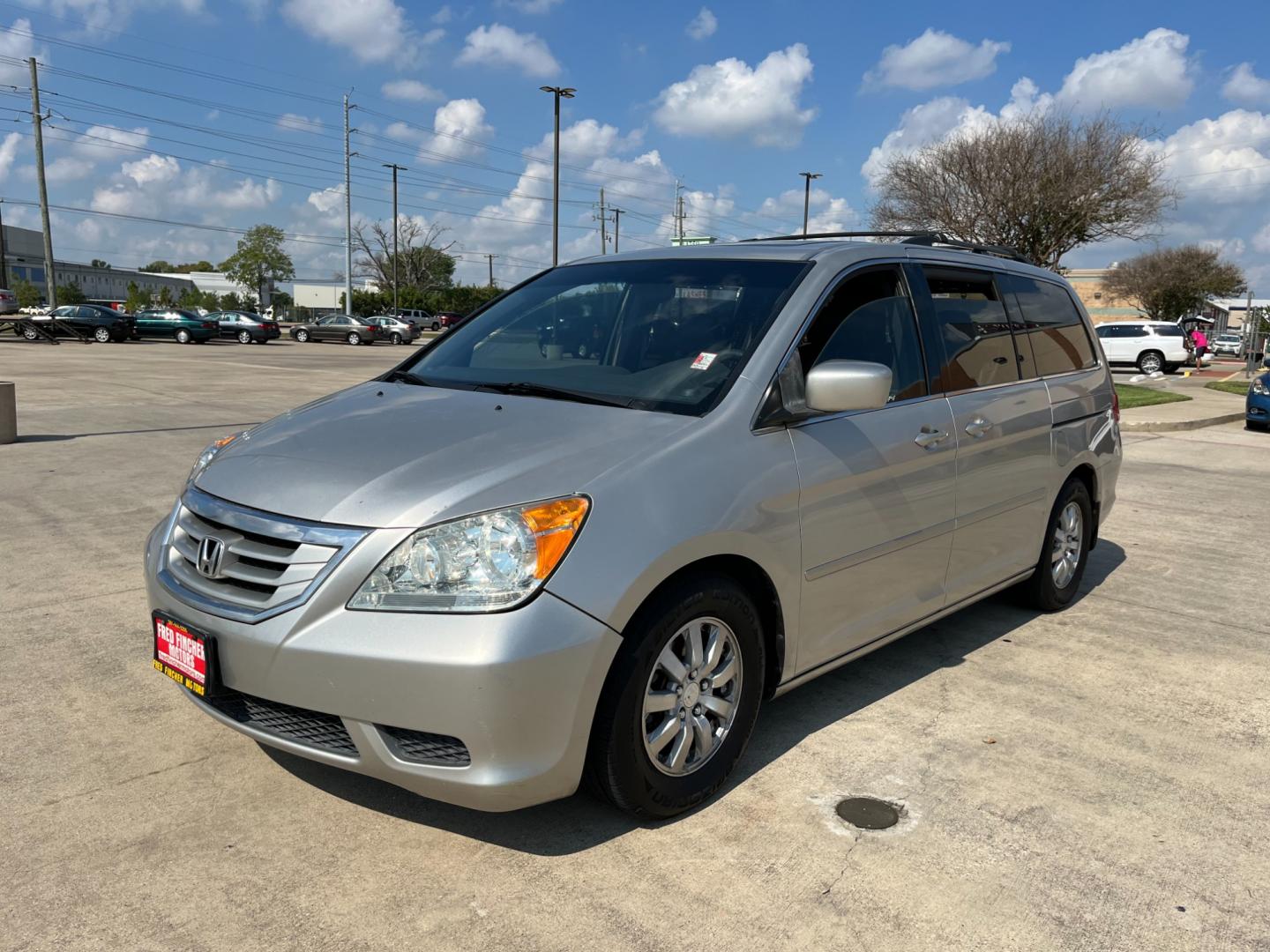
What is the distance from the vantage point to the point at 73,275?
108m

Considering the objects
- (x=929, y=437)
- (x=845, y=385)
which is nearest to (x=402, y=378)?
(x=845, y=385)

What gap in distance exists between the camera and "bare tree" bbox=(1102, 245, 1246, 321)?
75.4 m

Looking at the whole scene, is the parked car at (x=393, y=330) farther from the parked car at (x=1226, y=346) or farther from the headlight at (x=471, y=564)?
the headlight at (x=471, y=564)

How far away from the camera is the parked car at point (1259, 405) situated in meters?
15.6

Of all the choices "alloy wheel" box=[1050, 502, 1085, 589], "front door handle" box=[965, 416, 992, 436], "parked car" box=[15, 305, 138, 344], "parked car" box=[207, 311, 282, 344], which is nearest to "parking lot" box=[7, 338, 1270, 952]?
"alloy wheel" box=[1050, 502, 1085, 589]

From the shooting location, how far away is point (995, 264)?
4.92 metres

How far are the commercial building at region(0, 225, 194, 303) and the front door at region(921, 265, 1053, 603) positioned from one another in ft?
314

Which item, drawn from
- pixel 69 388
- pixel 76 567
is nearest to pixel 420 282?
pixel 69 388

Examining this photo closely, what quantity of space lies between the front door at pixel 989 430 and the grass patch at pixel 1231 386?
22.3 m

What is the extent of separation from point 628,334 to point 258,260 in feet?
366

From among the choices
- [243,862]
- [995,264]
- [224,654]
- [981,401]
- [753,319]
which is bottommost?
[243,862]

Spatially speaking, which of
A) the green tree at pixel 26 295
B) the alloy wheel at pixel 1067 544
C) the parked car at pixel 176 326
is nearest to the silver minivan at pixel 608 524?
the alloy wheel at pixel 1067 544

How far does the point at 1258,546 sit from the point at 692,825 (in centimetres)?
597

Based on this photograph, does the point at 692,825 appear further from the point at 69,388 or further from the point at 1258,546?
the point at 69,388
